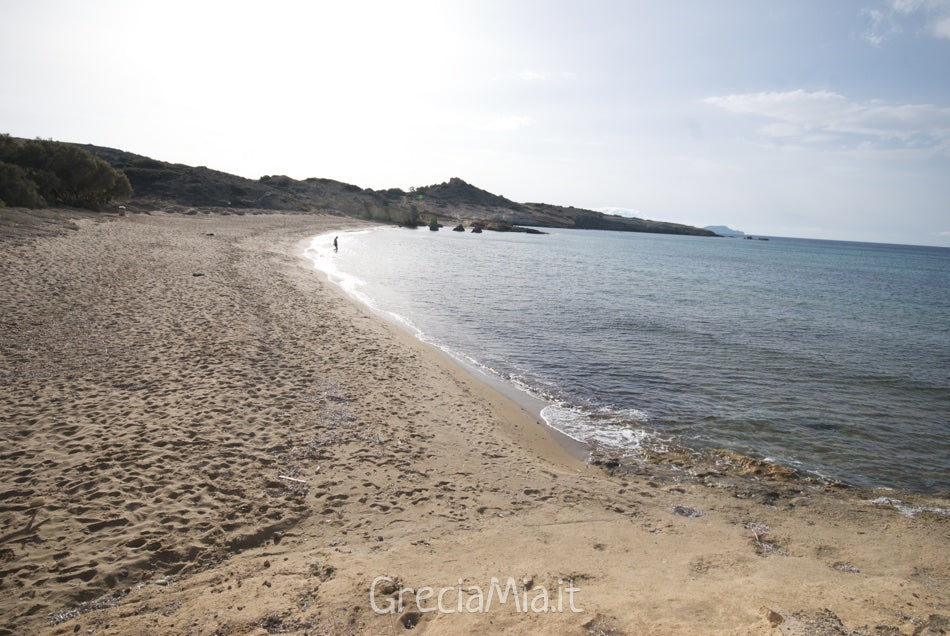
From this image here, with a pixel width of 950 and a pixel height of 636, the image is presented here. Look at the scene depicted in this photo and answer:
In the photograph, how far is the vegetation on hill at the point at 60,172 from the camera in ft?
117

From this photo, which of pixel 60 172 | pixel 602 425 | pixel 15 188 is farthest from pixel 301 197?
pixel 602 425

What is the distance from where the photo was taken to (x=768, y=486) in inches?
337

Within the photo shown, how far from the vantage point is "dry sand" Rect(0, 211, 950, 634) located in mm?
4617

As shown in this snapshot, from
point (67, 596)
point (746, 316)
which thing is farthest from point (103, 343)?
point (746, 316)

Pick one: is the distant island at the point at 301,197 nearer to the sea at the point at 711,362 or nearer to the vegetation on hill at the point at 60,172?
the vegetation on hill at the point at 60,172

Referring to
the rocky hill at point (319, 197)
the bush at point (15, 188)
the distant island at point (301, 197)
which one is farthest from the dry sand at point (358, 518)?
Result: the rocky hill at point (319, 197)

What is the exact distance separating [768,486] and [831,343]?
15.7 m

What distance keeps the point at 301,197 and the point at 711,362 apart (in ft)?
330

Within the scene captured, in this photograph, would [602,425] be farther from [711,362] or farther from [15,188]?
[15,188]

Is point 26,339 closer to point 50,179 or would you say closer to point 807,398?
point 807,398

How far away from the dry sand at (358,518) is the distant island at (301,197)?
105 ft

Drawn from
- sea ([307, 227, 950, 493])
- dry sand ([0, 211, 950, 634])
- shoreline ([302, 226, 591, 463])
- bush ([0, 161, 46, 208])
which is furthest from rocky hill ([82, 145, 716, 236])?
dry sand ([0, 211, 950, 634])

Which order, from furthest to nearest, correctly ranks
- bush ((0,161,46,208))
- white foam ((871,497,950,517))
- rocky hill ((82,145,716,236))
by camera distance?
rocky hill ((82,145,716,236)) < bush ((0,161,46,208)) < white foam ((871,497,950,517))

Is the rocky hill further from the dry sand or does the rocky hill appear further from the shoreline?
the dry sand
